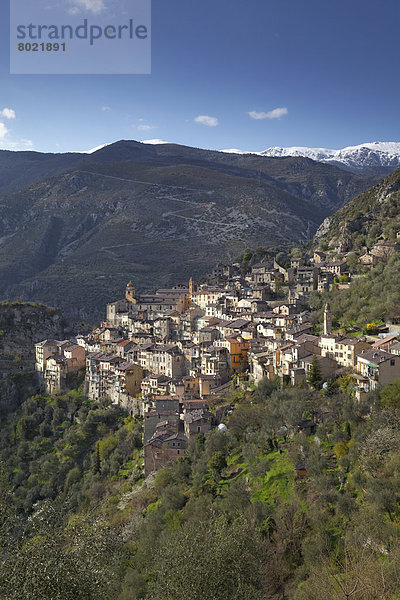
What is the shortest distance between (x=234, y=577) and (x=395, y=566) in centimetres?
502

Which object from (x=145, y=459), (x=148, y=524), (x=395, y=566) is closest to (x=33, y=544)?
(x=395, y=566)

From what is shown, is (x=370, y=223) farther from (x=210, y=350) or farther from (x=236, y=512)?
(x=236, y=512)

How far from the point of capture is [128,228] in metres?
132

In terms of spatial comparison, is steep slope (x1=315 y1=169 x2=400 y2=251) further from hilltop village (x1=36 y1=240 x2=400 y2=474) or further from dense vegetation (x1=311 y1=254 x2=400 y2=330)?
dense vegetation (x1=311 y1=254 x2=400 y2=330)

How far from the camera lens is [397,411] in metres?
26.0

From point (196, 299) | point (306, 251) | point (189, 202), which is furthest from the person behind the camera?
point (189, 202)

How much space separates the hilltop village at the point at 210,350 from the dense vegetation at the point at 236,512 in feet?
6.53

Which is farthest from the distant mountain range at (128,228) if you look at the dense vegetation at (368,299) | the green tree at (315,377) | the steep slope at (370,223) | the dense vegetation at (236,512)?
the green tree at (315,377)

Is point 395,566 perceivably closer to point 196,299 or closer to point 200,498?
point 200,498

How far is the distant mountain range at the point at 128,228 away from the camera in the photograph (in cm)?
10475

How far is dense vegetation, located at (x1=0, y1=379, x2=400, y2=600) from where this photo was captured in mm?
16266

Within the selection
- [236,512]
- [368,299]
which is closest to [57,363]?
[368,299]

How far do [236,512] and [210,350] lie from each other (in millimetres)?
19852

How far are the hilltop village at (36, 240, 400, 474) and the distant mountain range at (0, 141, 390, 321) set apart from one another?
107 ft
